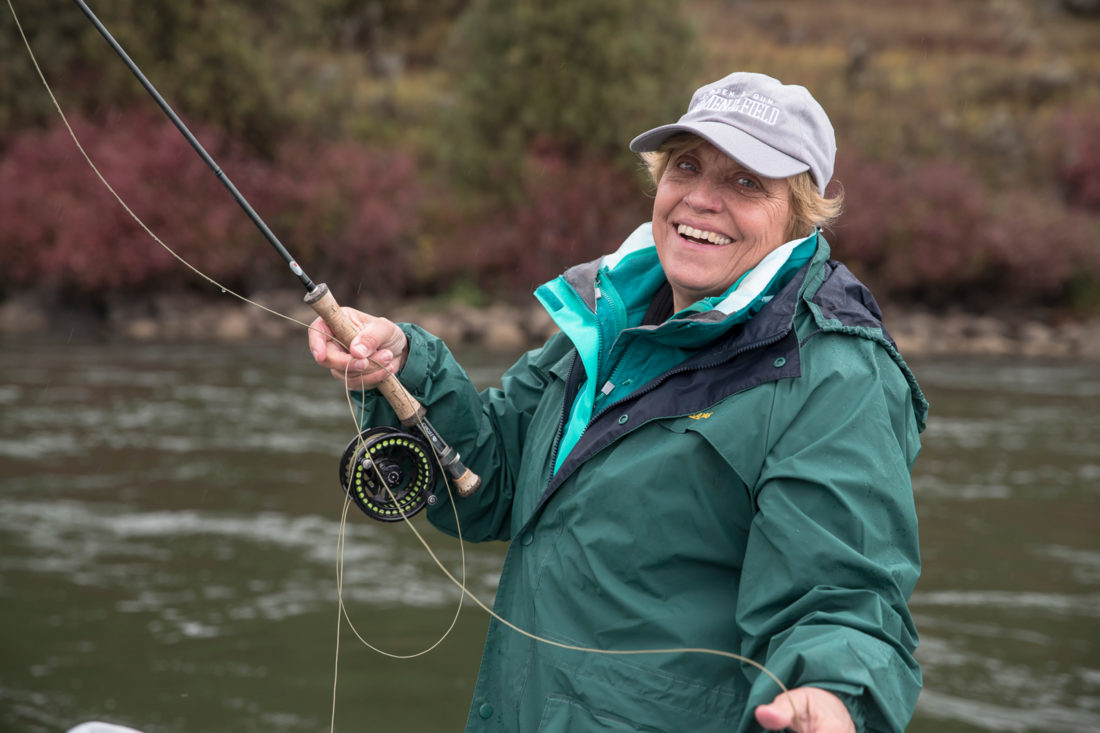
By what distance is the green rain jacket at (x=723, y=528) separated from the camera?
177cm

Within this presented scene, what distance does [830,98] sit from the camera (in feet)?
112

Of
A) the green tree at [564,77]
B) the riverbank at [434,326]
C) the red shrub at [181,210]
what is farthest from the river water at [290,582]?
the green tree at [564,77]

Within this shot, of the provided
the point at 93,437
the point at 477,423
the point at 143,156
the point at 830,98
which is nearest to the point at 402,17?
the point at 830,98

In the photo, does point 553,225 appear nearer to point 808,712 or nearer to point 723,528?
point 723,528

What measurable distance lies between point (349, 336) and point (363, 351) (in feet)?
0.19

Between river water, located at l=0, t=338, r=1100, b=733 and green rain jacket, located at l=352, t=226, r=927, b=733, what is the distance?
1762 mm

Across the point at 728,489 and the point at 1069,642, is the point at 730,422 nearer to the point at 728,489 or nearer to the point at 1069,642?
the point at 728,489

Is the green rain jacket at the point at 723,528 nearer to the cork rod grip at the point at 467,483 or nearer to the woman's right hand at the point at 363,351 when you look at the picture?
the cork rod grip at the point at 467,483

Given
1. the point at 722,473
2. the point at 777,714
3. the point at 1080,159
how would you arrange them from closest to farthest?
the point at 777,714
the point at 722,473
the point at 1080,159

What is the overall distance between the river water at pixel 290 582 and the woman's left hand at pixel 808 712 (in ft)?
7.42

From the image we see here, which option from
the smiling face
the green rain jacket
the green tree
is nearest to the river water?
the green rain jacket

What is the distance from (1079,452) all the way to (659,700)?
11.6 metres

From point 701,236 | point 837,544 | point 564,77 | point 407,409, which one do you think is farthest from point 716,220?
point 564,77

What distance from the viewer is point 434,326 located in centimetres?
2230
